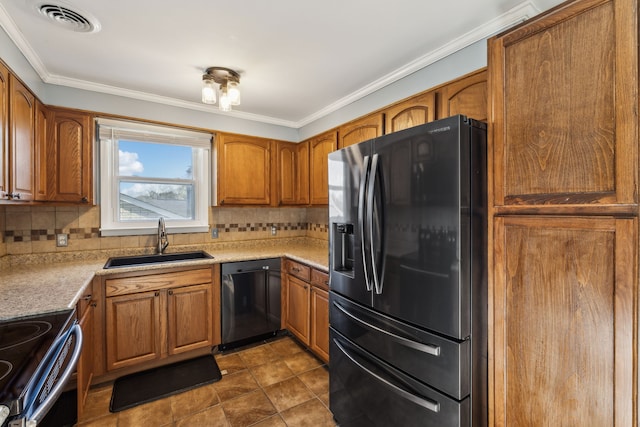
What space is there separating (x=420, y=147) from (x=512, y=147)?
35 cm

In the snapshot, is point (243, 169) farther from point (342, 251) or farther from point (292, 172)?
point (342, 251)

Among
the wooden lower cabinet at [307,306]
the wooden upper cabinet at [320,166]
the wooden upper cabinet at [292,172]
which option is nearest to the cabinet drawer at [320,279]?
the wooden lower cabinet at [307,306]

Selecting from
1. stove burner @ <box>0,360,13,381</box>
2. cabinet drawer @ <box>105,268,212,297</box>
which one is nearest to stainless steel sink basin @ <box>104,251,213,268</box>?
cabinet drawer @ <box>105,268,212,297</box>

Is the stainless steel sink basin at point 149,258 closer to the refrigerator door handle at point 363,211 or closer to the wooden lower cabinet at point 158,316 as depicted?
the wooden lower cabinet at point 158,316

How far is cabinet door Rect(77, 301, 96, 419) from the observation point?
1779 millimetres

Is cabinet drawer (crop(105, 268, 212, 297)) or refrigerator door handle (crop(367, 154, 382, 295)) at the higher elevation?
refrigerator door handle (crop(367, 154, 382, 295))

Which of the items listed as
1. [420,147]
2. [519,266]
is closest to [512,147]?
[420,147]

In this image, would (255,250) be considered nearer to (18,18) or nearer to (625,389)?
(18,18)

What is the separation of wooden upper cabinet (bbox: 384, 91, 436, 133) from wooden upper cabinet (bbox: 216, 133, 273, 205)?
59.9 inches

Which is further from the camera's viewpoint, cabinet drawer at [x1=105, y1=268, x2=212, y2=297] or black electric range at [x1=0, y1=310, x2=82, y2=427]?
cabinet drawer at [x1=105, y1=268, x2=212, y2=297]

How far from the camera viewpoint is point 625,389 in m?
0.87

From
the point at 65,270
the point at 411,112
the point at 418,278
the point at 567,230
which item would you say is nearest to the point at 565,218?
the point at 567,230

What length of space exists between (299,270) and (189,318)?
1.04m

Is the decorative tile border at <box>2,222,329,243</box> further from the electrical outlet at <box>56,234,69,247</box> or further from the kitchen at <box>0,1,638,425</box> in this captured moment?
the kitchen at <box>0,1,638,425</box>
